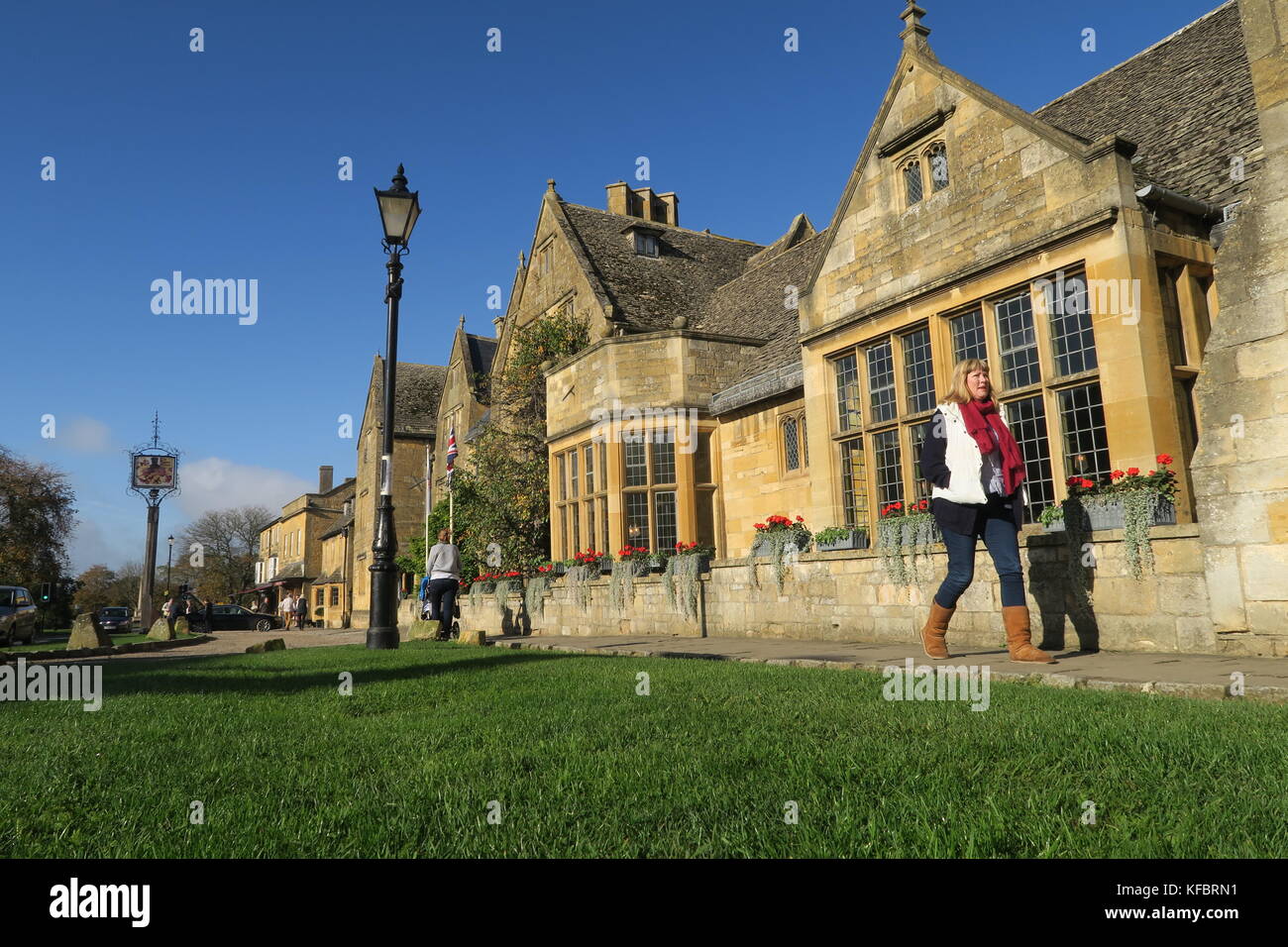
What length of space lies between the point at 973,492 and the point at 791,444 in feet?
24.8

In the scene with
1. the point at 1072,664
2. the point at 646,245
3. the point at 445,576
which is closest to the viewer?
the point at 1072,664

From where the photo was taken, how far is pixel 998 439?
6.96m

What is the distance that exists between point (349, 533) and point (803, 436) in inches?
1710

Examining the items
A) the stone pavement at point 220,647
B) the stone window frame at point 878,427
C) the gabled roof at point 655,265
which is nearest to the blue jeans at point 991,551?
the stone window frame at point 878,427

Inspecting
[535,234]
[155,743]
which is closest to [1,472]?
[535,234]

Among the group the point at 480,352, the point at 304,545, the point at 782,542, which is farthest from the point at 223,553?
the point at 782,542

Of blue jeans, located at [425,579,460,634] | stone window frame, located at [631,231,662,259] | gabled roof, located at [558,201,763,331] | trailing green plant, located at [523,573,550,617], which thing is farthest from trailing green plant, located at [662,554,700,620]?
stone window frame, located at [631,231,662,259]

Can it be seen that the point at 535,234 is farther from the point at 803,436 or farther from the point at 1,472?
the point at 1,472

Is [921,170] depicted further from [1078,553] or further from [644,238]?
[644,238]

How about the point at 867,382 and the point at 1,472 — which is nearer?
the point at 867,382

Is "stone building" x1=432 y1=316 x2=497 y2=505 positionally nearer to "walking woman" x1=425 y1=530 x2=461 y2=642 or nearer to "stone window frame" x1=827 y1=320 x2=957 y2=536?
"walking woman" x1=425 y1=530 x2=461 y2=642

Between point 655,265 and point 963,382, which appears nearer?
point 963,382

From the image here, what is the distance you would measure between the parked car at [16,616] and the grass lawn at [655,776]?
877 inches

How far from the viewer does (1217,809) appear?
8.39ft
